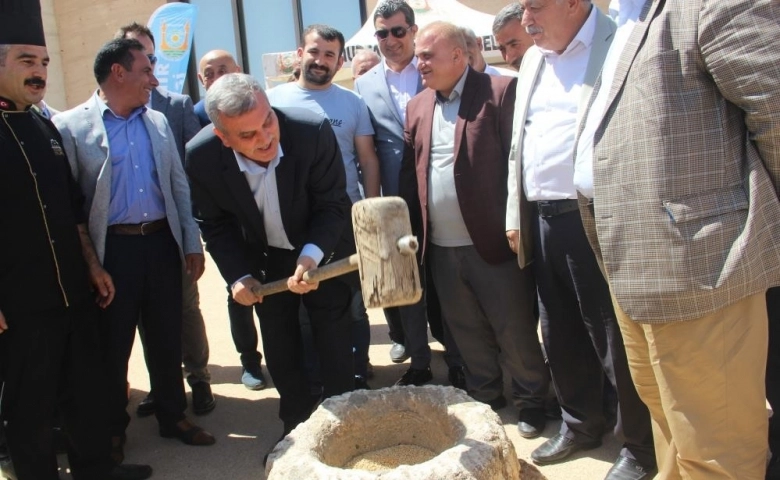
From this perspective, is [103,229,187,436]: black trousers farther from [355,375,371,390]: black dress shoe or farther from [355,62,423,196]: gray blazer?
[355,62,423,196]: gray blazer

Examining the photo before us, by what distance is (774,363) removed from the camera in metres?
2.90

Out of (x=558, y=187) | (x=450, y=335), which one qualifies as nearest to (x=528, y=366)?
(x=450, y=335)

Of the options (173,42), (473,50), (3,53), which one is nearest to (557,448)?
(473,50)

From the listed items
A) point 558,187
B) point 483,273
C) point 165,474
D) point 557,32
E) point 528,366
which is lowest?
point 165,474

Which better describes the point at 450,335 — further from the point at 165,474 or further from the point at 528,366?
the point at 165,474

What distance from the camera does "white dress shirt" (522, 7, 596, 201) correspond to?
303 centimetres

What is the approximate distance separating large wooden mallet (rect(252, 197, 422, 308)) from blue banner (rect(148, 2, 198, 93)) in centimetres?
614

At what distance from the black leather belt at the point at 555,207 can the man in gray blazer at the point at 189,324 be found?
7.04 feet

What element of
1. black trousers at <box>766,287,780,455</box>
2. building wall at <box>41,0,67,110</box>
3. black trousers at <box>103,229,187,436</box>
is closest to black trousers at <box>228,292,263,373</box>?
black trousers at <box>103,229,187,436</box>

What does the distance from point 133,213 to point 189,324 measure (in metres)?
1.00

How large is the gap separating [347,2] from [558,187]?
10.0m

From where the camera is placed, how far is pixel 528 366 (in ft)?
12.0

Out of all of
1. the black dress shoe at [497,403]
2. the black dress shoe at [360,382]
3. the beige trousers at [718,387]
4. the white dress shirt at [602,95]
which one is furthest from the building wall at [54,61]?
the beige trousers at [718,387]

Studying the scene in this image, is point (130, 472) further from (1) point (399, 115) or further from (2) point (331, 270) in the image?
(1) point (399, 115)
